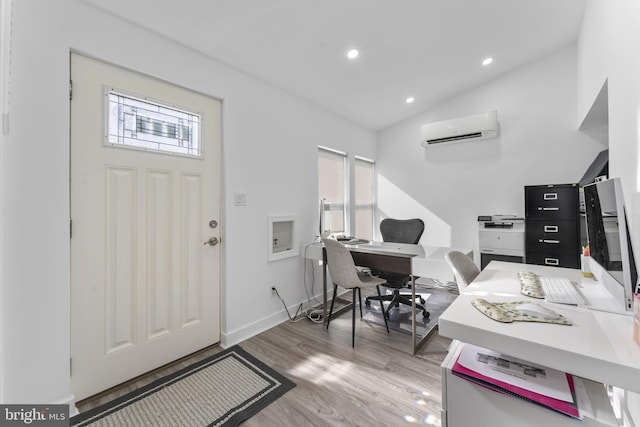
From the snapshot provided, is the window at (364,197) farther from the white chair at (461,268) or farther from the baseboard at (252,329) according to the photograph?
the white chair at (461,268)

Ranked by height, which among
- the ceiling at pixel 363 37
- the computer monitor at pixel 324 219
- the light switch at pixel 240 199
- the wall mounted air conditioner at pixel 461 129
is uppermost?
the ceiling at pixel 363 37

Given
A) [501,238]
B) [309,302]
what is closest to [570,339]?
[309,302]

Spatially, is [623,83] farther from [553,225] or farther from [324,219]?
[324,219]

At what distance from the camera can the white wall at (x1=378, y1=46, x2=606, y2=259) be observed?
3.07 metres

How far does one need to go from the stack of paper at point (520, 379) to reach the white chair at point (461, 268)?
534mm

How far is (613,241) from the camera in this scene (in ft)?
3.45

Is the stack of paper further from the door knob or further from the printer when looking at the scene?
the printer

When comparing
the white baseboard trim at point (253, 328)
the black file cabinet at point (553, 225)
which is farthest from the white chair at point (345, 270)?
the black file cabinet at point (553, 225)

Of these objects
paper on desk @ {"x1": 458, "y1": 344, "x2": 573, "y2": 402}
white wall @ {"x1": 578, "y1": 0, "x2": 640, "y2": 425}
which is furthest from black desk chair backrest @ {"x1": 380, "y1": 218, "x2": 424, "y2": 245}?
paper on desk @ {"x1": 458, "y1": 344, "x2": 573, "y2": 402}

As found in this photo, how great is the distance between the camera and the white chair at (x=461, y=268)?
5.09 ft

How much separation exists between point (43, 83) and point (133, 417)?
1.92m

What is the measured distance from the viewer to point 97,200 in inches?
66.4

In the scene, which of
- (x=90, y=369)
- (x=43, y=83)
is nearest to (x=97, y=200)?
(x=43, y=83)

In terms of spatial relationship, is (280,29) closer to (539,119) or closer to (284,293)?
(284,293)
